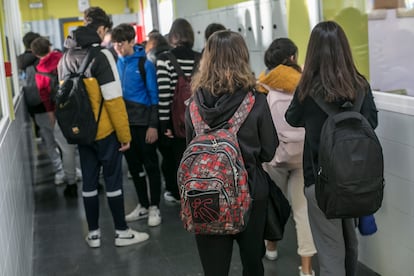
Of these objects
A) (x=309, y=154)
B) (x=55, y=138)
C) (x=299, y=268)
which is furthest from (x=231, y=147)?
(x=55, y=138)

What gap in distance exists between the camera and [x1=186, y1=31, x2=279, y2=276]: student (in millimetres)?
2344

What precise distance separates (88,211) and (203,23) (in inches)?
129

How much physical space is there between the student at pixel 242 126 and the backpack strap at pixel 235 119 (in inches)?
0.7

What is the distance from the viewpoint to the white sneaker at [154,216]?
4406mm

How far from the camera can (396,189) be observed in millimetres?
2957

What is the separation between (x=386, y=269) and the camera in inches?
Answer: 123

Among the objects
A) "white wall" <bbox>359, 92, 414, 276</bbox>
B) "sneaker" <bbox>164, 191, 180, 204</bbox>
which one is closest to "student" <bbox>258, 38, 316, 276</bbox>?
"white wall" <bbox>359, 92, 414, 276</bbox>

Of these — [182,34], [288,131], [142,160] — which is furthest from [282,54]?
[142,160]

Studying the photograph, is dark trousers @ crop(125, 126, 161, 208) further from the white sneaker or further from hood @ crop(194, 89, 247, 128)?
hood @ crop(194, 89, 247, 128)

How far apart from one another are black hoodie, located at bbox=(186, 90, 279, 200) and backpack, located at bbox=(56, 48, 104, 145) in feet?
4.50

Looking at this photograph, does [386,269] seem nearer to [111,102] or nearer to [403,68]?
[403,68]

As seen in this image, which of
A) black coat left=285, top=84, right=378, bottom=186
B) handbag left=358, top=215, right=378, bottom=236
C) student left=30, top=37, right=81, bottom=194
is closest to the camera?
black coat left=285, top=84, right=378, bottom=186

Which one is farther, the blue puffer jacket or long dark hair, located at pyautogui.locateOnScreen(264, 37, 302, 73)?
the blue puffer jacket

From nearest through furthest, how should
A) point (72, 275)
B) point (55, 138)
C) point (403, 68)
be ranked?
point (403, 68), point (72, 275), point (55, 138)
